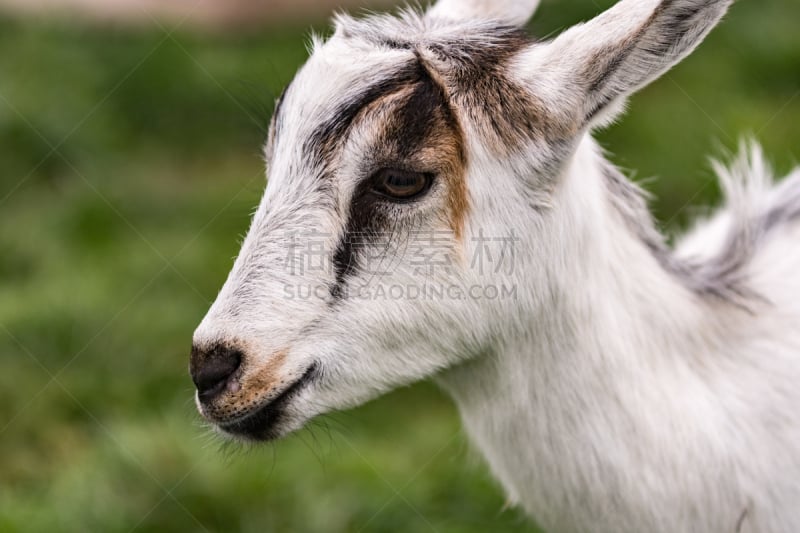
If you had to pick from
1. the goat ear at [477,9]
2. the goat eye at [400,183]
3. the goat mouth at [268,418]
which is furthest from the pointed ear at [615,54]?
the goat mouth at [268,418]

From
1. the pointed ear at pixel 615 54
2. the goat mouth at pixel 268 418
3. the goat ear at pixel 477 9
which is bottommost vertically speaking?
the goat mouth at pixel 268 418

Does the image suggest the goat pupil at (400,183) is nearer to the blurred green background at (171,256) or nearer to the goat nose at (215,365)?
the goat nose at (215,365)

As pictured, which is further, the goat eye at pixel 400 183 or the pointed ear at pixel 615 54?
the goat eye at pixel 400 183

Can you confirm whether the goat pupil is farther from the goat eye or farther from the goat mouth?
the goat mouth

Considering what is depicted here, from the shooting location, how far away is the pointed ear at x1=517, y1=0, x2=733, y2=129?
109 inches

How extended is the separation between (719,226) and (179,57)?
5609 millimetres

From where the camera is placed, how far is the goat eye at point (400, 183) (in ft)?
9.39

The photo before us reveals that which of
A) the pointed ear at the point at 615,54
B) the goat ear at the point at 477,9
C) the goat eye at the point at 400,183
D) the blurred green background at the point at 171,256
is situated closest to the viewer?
the pointed ear at the point at 615,54

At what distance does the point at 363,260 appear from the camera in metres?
2.91

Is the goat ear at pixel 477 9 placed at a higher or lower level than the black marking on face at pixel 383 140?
higher

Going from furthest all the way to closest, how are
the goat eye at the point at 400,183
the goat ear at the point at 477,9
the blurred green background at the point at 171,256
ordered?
the blurred green background at the point at 171,256
the goat ear at the point at 477,9
the goat eye at the point at 400,183

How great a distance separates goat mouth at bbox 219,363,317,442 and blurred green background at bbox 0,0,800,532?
41cm

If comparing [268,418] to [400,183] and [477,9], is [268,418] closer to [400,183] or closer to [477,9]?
[400,183]

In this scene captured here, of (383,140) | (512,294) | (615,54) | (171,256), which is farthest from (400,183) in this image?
(171,256)
